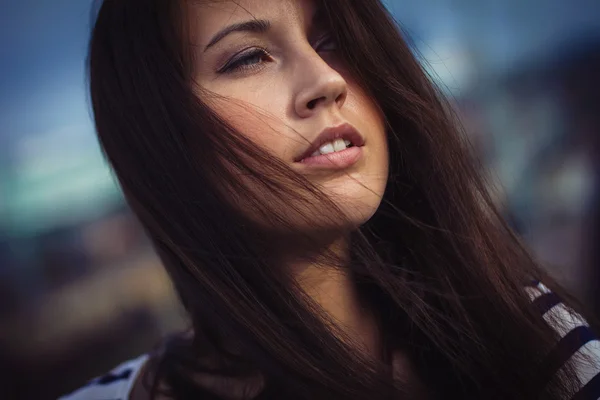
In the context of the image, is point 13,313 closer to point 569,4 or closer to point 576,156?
point 576,156

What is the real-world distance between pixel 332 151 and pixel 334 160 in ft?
0.05

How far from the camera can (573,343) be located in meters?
0.82

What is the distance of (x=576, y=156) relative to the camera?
1.79 meters

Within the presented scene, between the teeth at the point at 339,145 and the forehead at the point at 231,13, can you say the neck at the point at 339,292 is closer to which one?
the teeth at the point at 339,145

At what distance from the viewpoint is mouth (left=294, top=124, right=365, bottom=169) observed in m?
0.70

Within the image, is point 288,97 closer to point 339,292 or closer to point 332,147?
point 332,147

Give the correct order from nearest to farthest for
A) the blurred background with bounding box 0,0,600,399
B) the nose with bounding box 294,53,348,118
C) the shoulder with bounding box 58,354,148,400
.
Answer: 1. the nose with bounding box 294,53,348,118
2. the shoulder with bounding box 58,354,148,400
3. the blurred background with bounding box 0,0,600,399

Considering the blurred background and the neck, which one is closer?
the neck

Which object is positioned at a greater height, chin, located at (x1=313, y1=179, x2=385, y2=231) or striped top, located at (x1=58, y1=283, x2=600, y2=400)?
chin, located at (x1=313, y1=179, x2=385, y2=231)

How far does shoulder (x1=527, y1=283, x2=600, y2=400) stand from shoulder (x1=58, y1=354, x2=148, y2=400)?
0.89 m

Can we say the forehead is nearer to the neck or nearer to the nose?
the nose

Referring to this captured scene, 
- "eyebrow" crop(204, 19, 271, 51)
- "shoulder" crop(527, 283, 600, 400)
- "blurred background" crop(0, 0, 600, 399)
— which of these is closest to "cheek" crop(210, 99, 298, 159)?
"eyebrow" crop(204, 19, 271, 51)

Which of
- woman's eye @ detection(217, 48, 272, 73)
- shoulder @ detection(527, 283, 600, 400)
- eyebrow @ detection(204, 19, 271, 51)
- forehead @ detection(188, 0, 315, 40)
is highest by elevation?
forehead @ detection(188, 0, 315, 40)

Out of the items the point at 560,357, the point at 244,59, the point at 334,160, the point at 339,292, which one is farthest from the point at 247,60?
the point at 560,357
